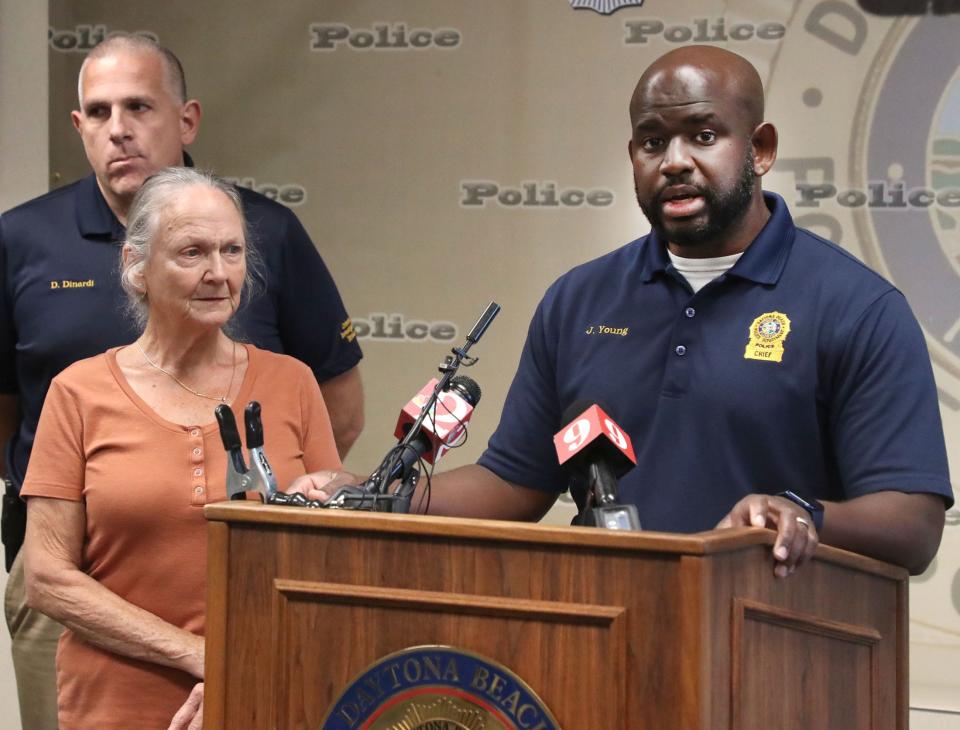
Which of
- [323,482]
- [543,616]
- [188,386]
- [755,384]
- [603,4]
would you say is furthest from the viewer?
[603,4]

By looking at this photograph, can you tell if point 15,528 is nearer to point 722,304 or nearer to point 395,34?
point 722,304

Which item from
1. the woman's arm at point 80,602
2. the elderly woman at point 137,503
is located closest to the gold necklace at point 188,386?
the elderly woman at point 137,503

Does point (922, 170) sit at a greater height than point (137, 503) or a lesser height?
greater

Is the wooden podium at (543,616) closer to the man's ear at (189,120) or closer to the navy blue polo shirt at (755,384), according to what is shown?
the navy blue polo shirt at (755,384)

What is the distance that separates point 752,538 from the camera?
4.67 feet

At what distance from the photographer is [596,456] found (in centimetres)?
157

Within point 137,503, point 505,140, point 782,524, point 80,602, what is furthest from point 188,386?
point 505,140

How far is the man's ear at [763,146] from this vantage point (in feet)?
6.61

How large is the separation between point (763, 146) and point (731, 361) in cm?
32

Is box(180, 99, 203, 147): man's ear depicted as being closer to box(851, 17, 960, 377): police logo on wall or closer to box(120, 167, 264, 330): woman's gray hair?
box(120, 167, 264, 330): woman's gray hair

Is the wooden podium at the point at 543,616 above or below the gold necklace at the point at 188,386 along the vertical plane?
below

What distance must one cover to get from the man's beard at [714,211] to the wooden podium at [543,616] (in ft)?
1.87

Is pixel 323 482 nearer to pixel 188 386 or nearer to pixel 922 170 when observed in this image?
pixel 188 386

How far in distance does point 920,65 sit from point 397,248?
4.87 ft
